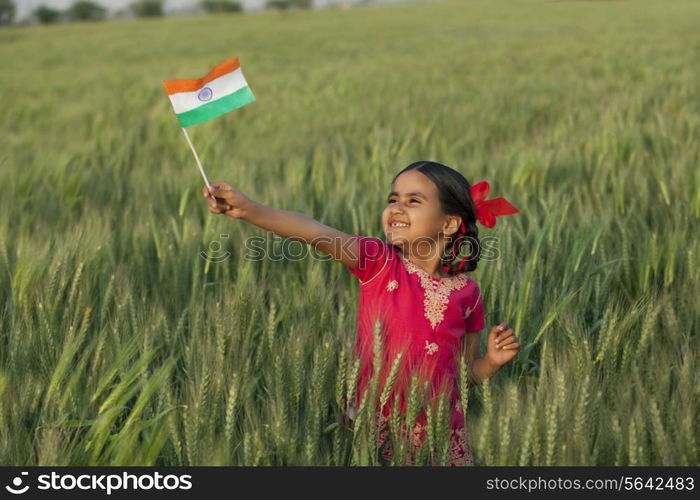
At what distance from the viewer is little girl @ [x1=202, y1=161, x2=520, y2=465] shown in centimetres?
157

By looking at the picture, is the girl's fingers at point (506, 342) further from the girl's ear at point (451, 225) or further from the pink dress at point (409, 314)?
the girl's ear at point (451, 225)

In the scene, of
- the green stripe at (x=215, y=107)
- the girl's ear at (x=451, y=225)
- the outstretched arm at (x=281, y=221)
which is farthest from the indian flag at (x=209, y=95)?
the girl's ear at (x=451, y=225)

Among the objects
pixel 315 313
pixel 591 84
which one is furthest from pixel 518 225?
pixel 591 84

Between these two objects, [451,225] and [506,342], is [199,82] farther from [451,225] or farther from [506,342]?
[506,342]

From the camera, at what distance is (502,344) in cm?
155

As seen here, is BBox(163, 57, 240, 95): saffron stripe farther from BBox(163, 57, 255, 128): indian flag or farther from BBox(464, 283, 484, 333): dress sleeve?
BBox(464, 283, 484, 333): dress sleeve

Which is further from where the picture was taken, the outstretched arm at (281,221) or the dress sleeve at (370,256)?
the dress sleeve at (370,256)

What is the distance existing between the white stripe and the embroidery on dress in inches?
19.0

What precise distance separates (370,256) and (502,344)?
1.00ft

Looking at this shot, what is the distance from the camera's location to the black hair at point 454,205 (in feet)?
5.30

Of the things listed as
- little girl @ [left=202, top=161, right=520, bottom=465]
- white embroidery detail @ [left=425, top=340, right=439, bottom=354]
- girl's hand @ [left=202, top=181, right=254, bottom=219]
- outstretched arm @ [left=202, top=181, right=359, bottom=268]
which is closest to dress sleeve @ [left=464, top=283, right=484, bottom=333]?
little girl @ [left=202, top=161, right=520, bottom=465]

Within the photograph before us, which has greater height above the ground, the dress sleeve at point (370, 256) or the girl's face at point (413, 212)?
the girl's face at point (413, 212)

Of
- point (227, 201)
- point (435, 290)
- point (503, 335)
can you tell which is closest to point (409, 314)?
point (435, 290)

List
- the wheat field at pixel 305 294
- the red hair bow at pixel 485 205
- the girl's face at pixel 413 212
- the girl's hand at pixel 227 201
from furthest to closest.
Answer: the red hair bow at pixel 485 205 → the girl's face at pixel 413 212 → the girl's hand at pixel 227 201 → the wheat field at pixel 305 294
